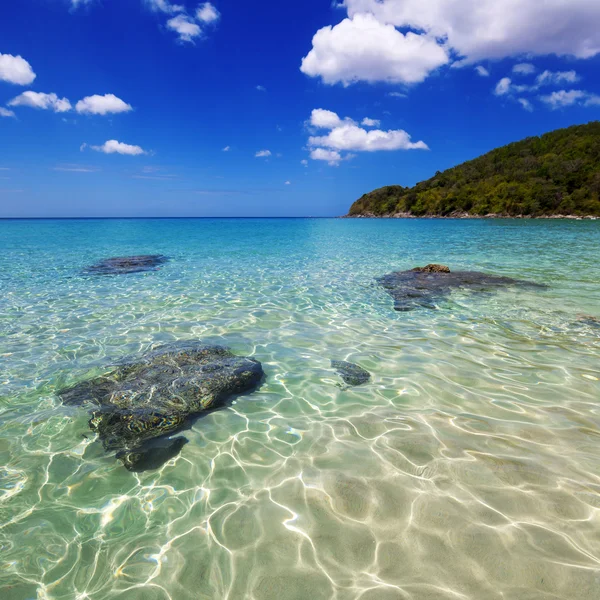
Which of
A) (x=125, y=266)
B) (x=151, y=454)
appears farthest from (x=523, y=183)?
(x=151, y=454)

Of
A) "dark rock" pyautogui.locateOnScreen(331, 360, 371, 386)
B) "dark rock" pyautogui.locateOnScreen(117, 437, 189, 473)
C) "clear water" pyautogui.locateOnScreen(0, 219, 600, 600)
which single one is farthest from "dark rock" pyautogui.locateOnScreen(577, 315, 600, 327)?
"dark rock" pyautogui.locateOnScreen(117, 437, 189, 473)

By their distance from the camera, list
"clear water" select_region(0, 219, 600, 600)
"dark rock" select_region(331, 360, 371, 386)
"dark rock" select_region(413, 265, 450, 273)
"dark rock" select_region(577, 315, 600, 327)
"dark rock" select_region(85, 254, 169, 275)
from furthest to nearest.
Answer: "dark rock" select_region(85, 254, 169, 275) < "dark rock" select_region(413, 265, 450, 273) < "dark rock" select_region(577, 315, 600, 327) < "dark rock" select_region(331, 360, 371, 386) < "clear water" select_region(0, 219, 600, 600)

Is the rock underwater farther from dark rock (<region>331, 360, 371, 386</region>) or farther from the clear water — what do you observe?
dark rock (<region>331, 360, 371, 386</region>)

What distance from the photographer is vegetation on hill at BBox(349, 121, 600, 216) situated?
71.4 m

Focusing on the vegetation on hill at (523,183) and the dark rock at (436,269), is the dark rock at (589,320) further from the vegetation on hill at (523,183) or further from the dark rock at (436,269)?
the vegetation on hill at (523,183)

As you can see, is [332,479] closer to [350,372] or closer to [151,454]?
[151,454]

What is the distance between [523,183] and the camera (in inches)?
3273

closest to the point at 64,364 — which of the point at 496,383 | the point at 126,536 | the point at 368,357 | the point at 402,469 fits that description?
the point at 126,536

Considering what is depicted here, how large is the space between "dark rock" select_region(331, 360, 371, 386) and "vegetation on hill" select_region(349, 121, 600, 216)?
3309 inches

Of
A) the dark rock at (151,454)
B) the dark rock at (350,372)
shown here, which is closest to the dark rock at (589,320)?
the dark rock at (350,372)

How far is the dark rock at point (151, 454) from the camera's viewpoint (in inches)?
124

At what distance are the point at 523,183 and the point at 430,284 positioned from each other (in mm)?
93495

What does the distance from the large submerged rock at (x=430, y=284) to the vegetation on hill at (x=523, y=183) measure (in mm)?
75211

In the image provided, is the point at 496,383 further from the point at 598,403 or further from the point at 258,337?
the point at 258,337
